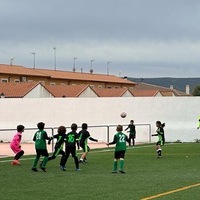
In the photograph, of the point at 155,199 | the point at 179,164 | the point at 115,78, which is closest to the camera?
the point at 155,199

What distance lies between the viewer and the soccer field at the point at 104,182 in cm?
1341

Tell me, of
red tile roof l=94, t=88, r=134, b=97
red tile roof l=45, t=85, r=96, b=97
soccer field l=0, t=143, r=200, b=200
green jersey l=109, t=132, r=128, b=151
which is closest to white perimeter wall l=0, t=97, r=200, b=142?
soccer field l=0, t=143, r=200, b=200

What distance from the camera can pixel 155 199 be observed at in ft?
41.4

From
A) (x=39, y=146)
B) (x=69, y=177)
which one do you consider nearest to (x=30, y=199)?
(x=69, y=177)

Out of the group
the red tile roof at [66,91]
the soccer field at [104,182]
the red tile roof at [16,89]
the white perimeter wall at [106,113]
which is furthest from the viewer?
the red tile roof at [66,91]

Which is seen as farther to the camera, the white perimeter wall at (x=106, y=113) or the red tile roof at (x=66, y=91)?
the red tile roof at (x=66, y=91)

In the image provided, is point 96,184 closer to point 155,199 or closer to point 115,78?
point 155,199

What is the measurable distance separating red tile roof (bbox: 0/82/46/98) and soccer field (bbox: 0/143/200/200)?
1689 inches

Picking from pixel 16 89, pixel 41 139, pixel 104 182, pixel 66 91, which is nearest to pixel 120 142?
pixel 41 139

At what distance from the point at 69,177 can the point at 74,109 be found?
2897cm

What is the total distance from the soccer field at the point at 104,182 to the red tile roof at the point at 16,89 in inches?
1689

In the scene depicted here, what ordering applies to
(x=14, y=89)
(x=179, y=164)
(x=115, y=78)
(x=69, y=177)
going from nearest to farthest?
(x=69, y=177) < (x=179, y=164) < (x=14, y=89) < (x=115, y=78)

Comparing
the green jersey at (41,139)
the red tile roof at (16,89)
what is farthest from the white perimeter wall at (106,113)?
the green jersey at (41,139)

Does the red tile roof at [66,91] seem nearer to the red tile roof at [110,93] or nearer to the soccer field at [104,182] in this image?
the red tile roof at [110,93]
